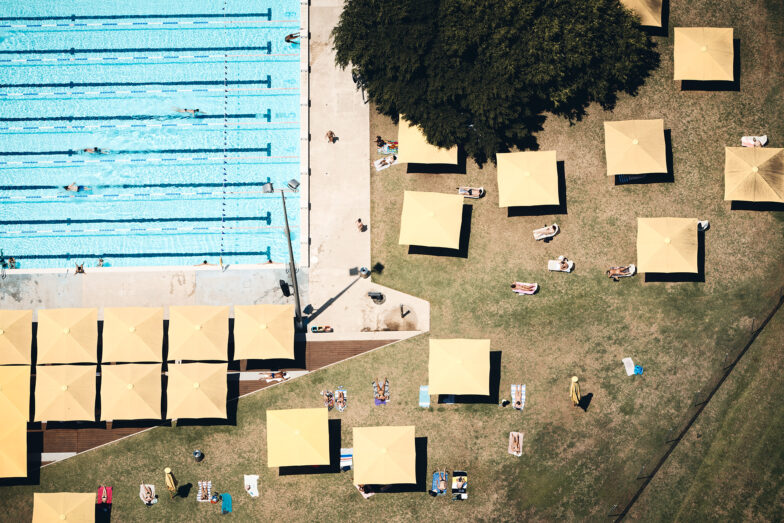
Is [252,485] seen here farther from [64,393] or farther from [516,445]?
[516,445]

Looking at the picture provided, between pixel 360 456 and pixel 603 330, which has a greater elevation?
pixel 603 330

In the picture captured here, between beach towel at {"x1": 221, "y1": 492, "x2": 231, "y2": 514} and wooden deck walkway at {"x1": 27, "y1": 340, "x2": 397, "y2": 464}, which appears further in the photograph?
wooden deck walkway at {"x1": 27, "y1": 340, "x2": 397, "y2": 464}

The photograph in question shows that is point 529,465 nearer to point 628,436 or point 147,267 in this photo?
point 628,436

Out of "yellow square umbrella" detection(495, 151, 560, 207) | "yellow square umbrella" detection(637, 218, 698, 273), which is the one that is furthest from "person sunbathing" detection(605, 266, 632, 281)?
"yellow square umbrella" detection(495, 151, 560, 207)

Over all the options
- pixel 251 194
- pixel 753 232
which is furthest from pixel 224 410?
pixel 753 232

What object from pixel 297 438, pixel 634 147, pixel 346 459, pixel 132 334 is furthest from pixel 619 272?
pixel 132 334

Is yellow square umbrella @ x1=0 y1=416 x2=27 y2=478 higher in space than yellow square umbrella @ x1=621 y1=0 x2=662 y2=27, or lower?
lower

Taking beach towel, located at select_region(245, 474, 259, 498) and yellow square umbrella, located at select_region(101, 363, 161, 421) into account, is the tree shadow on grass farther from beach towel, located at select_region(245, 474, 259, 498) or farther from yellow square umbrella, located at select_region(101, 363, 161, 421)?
yellow square umbrella, located at select_region(101, 363, 161, 421)
